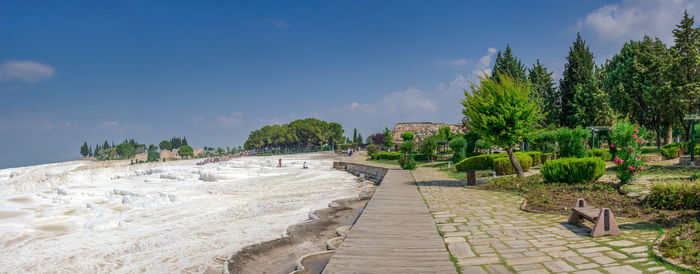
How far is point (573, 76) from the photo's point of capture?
3612cm

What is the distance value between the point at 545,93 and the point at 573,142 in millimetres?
24315

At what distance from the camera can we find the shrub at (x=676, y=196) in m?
6.87

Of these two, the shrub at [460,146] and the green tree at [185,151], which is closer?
the shrub at [460,146]

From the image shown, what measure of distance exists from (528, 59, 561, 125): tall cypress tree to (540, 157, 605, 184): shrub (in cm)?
2751

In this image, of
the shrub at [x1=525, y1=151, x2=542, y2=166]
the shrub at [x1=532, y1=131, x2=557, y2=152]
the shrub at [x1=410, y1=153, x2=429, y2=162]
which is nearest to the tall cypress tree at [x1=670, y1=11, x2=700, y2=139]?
the shrub at [x1=532, y1=131, x2=557, y2=152]

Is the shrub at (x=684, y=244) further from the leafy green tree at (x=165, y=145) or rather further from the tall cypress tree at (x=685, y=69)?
the leafy green tree at (x=165, y=145)

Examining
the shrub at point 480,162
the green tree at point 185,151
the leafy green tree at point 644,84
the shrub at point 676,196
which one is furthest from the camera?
the green tree at point 185,151

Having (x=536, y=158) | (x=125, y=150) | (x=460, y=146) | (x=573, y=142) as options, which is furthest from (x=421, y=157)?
(x=125, y=150)

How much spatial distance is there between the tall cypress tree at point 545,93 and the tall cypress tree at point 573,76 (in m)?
0.79

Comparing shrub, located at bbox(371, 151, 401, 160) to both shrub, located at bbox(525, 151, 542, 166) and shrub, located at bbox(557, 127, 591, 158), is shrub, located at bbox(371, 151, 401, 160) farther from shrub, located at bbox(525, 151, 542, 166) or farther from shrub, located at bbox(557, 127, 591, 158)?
shrub, located at bbox(557, 127, 591, 158)

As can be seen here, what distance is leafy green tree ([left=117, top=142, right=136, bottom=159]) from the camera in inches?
4616

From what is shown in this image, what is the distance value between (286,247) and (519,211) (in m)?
5.24

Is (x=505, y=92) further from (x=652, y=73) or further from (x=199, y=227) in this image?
(x=652, y=73)

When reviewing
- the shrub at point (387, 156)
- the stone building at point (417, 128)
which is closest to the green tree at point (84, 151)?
the stone building at point (417, 128)
